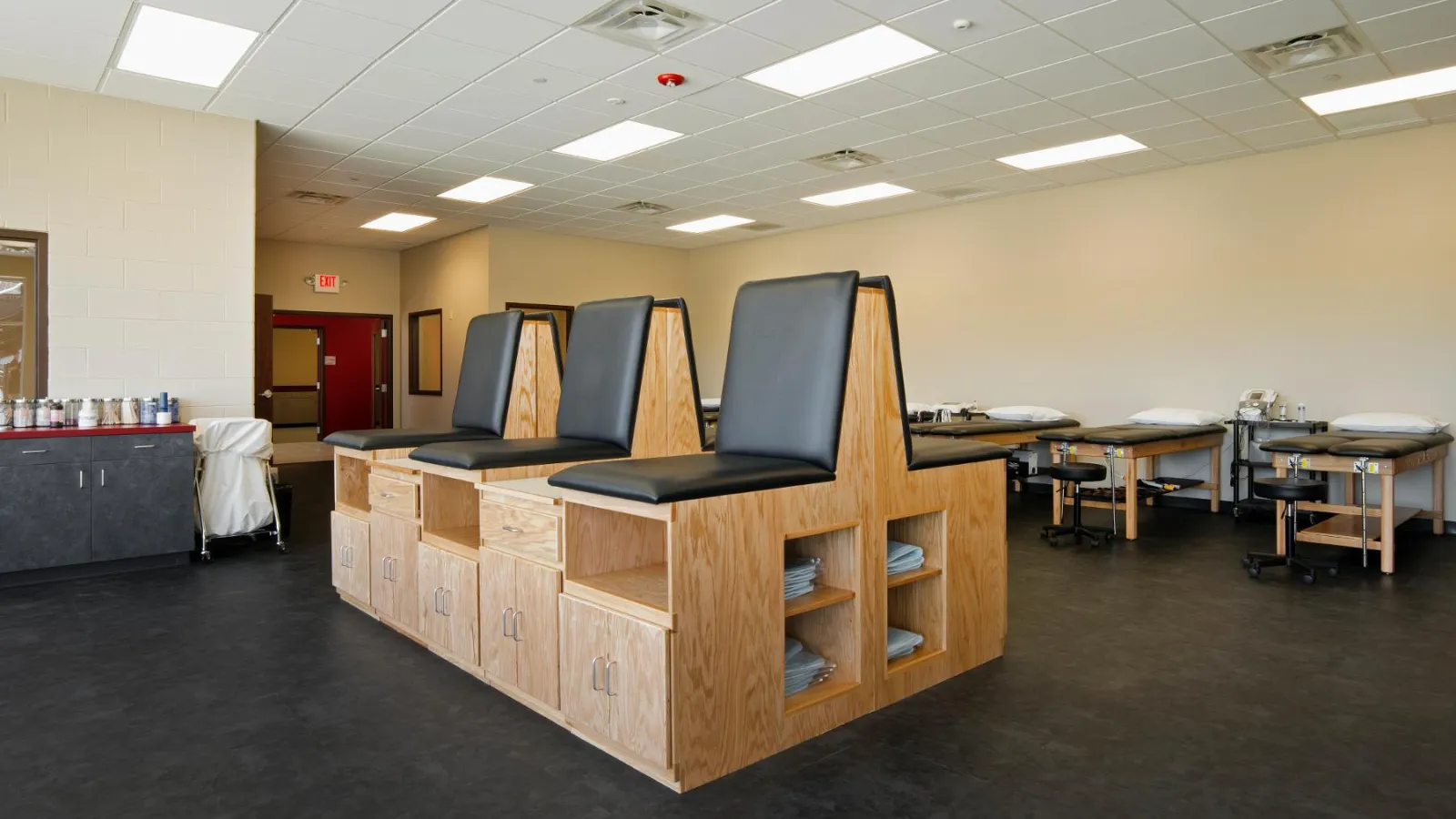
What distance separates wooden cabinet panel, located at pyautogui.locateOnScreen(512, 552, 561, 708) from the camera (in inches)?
106

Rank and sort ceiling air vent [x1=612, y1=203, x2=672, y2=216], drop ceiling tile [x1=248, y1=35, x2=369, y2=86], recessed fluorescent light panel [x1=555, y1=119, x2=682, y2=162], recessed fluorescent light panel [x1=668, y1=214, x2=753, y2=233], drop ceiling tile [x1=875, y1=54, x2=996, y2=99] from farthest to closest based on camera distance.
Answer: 1. recessed fluorescent light panel [x1=668, y1=214, x2=753, y2=233]
2. ceiling air vent [x1=612, y1=203, x2=672, y2=216]
3. recessed fluorescent light panel [x1=555, y1=119, x2=682, y2=162]
4. drop ceiling tile [x1=875, y1=54, x2=996, y2=99]
5. drop ceiling tile [x1=248, y1=35, x2=369, y2=86]

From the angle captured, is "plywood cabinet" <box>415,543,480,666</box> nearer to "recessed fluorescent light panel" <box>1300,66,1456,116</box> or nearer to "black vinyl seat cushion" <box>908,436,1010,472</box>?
"black vinyl seat cushion" <box>908,436,1010,472</box>

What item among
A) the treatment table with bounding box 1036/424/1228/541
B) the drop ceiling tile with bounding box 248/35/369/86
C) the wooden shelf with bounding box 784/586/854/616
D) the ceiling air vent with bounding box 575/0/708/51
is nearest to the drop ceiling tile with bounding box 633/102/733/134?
the ceiling air vent with bounding box 575/0/708/51

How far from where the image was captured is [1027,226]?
892 cm

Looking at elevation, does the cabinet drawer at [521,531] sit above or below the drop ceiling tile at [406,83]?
below

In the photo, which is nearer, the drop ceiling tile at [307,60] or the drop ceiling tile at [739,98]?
the drop ceiling tile at [307,60]

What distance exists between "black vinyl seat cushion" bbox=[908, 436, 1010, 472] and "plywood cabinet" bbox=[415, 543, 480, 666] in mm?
1680

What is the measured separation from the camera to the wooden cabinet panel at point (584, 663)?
2.47 metres

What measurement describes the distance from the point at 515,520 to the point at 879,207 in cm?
775

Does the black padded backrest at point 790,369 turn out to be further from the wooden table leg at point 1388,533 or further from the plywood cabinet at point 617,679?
the wooden table leg at point 1388,533

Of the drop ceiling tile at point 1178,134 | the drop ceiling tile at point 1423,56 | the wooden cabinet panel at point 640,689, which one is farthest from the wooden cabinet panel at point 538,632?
the drop ceiling tile at point 1178,134

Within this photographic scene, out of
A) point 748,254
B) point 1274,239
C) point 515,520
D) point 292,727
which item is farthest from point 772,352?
point 748,254

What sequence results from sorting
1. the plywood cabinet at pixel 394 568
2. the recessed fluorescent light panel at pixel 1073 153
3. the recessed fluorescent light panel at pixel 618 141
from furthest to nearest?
the recessed fluorescent light panel at pixel 1073 153 → the recessed fluorescent light panel at pixel 618 141 → the plywood cabinet at pixel 394 568

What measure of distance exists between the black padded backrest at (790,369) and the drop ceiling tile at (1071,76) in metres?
3.50
